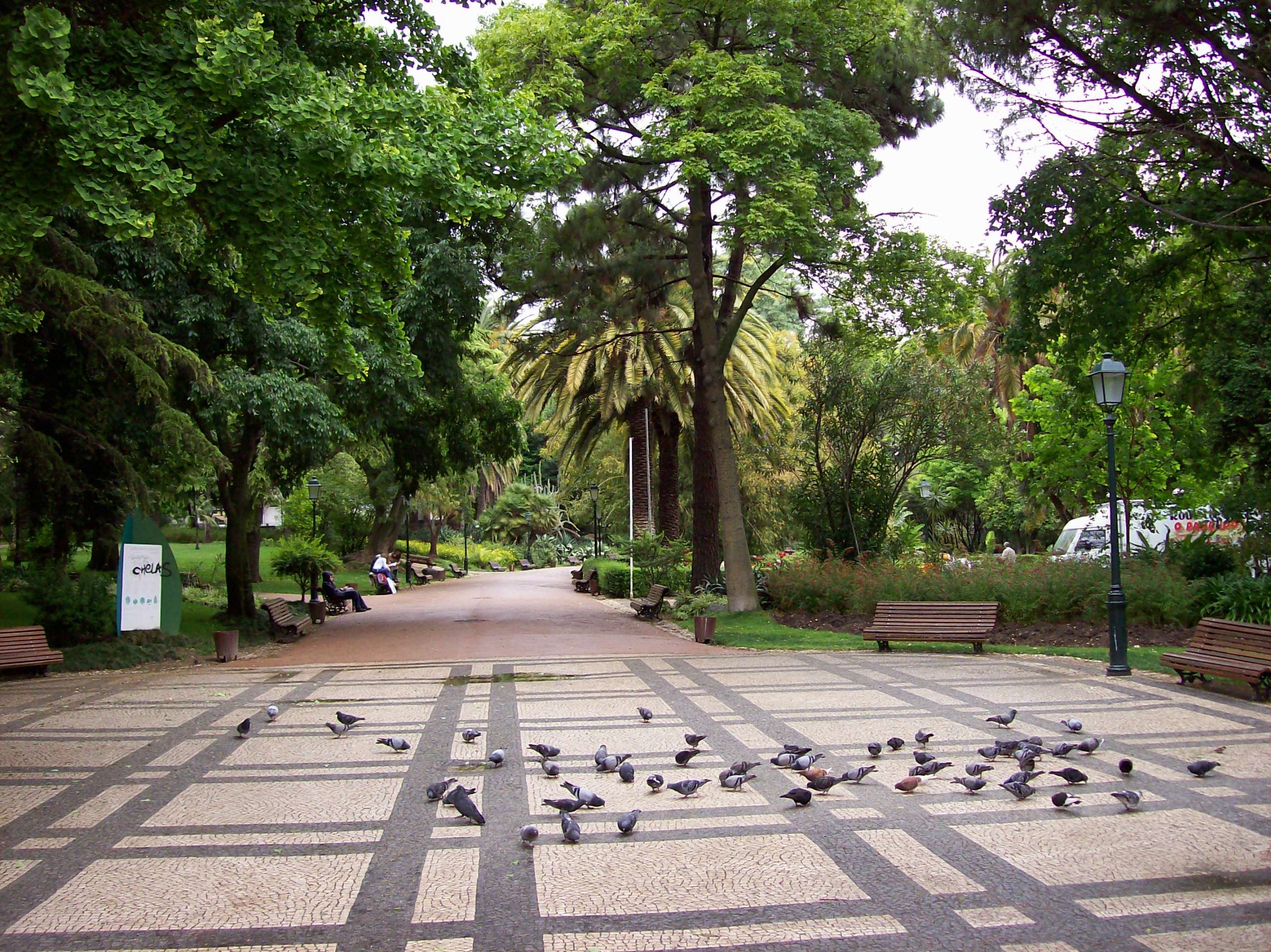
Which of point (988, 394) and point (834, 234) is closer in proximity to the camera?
point (834, 234)

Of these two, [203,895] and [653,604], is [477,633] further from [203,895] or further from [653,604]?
[203,895]

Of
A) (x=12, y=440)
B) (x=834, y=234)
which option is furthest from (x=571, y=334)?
(x=12, y=440)

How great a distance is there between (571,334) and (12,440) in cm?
992

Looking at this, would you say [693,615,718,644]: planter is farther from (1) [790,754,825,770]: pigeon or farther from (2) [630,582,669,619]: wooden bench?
(1) [790,754,825,770]: pigeon

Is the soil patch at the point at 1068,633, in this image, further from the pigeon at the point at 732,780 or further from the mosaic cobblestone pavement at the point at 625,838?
the pigeon at the point at 732,780

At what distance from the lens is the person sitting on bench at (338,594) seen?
24.9 m

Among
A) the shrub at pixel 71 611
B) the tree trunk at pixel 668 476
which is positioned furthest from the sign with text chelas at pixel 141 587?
the tree trunk at pixel 668 476

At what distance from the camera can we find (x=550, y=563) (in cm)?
5631

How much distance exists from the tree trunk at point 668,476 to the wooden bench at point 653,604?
539 centimetres

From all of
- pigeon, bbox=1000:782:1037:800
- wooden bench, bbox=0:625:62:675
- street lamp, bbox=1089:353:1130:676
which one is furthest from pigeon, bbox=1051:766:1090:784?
wooden bench, bbox=0:625:62:675

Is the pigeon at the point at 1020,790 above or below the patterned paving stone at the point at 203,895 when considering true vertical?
above

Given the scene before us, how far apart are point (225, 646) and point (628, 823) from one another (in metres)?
11.7

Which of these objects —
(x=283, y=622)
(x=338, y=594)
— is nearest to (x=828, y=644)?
(x=283, y=622)

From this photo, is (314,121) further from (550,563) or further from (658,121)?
(550,563)
